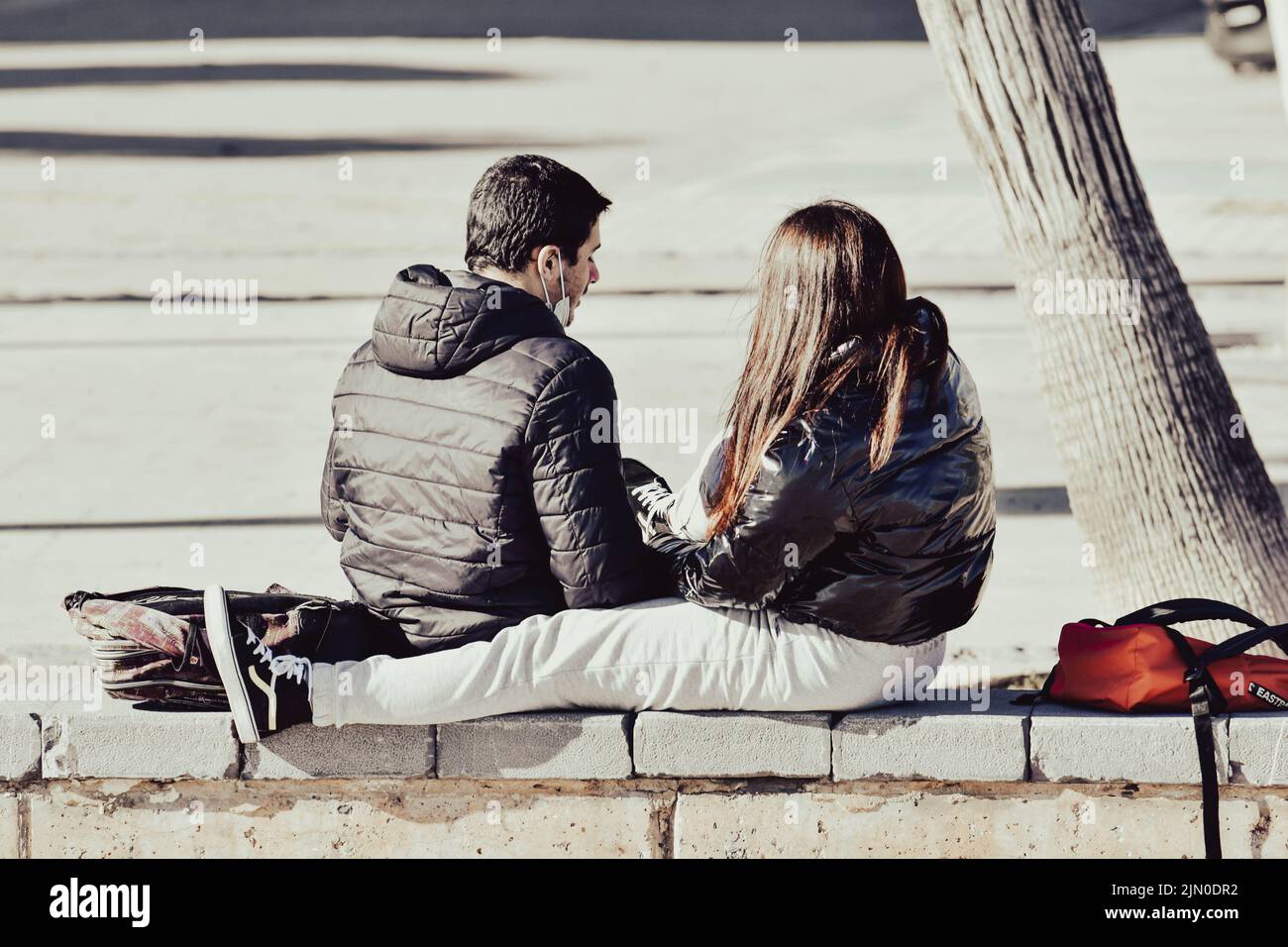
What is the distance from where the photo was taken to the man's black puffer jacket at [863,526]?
3.32 m

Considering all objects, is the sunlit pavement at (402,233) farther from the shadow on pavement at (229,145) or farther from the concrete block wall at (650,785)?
the concrete block wall at (650,785)

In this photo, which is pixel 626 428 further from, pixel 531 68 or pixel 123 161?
pixel 531 68

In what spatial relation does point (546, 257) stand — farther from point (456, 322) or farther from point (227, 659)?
point (227, 659)

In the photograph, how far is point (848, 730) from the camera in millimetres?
3549

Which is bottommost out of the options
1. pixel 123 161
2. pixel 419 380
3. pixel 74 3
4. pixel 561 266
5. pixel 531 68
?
pixel 419 380

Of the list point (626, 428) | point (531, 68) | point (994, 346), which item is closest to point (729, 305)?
point (994, 346)

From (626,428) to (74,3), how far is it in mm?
20697

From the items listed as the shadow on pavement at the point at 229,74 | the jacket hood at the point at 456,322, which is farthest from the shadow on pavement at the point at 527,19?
the jacket hood at the point at 456,322

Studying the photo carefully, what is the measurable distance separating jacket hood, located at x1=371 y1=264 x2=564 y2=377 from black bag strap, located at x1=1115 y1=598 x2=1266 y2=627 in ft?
4.67

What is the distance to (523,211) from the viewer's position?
12.2 feet

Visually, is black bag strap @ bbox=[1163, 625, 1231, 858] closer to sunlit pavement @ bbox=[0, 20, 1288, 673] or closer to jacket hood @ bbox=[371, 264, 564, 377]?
jacket hood @ bbox=[371, 264, 564, 377]

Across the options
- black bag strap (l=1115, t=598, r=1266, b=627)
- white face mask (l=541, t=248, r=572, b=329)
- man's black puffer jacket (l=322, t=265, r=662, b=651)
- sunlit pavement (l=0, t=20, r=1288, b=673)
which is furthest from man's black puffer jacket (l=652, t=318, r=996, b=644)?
sunlit pavement (l=0, t=20, r=1288, b=673)

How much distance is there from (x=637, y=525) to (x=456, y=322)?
57cm

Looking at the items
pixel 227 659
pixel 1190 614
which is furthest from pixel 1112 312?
pixel 227 659
